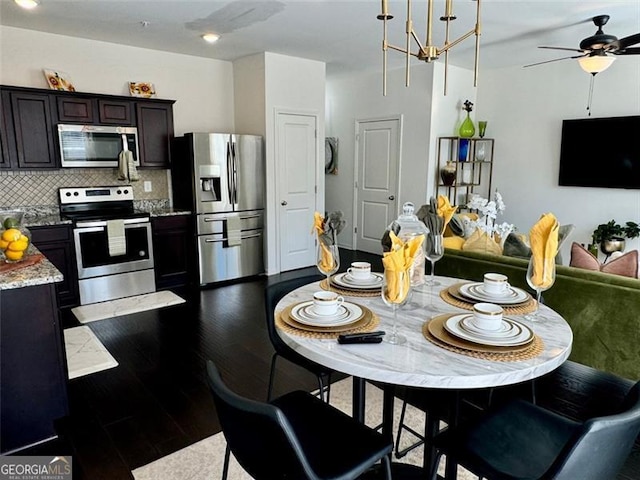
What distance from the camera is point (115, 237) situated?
4.45 meters

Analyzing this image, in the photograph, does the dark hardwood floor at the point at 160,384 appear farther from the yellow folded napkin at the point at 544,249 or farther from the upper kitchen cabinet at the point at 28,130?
the upper kitchen cabinet at the point at 28,130

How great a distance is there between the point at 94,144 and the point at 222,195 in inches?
55.4

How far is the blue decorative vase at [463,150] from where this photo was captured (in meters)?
6.05

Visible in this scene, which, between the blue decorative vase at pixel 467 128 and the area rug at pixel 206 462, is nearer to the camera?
the area rug at pixel 206 462

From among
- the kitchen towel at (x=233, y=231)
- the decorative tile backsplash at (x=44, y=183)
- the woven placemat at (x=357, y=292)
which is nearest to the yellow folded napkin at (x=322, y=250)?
the woven placemat at (x=357, y=292)

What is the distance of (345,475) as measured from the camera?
51.9 inches

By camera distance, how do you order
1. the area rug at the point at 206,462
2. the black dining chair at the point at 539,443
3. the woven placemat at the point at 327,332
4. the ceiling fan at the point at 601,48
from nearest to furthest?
the black dining chair at the point at 539,443 → the woven placemat at the point at 327,332 → the area rug at the point at 206,462 → the ceiling fan at the point at 601,48

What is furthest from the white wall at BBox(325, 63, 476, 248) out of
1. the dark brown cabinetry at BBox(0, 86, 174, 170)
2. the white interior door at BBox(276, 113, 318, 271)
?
the dark brown cabinetry at BBox(0, 86, 174, 170)

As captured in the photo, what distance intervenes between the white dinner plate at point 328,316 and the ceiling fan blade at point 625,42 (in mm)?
3089

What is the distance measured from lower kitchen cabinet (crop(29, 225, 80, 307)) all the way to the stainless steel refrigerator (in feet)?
4.21

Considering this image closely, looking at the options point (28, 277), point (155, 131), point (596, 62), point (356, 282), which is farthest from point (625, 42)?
point (155, 131)

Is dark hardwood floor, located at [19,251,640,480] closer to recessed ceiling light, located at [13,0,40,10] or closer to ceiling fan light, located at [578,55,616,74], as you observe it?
recessed ceiling light, located at [13,0,40,10]

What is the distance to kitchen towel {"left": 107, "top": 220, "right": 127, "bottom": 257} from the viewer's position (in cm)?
441

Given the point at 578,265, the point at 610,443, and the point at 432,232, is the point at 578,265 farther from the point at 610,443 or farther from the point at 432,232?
the point at 610,443
